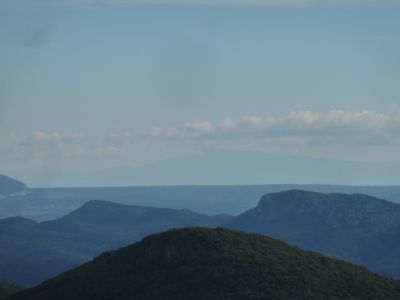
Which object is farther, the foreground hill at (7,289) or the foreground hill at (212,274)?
the foreground hill at (7,289)

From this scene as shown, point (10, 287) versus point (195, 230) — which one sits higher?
point (195, 230)

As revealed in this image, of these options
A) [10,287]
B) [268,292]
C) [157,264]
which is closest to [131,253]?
[157,264]

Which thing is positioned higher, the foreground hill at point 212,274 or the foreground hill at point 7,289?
the foreground hill at point 212,274

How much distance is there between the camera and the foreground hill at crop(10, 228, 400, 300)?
8875 centimetres

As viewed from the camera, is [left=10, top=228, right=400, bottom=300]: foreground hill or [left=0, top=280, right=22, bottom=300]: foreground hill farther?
[left=0, top=280, right=22, bottom=300]: foreground hill

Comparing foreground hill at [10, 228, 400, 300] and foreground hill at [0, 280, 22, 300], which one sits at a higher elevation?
foreground hill at [10, 228, 400, 300]

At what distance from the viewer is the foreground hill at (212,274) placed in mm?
88750

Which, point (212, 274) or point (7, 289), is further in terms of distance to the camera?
point (7, 289)

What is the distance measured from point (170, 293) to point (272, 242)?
60.3ft

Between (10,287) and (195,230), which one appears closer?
(195,230)

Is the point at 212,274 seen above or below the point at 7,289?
above

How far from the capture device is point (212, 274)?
303ft

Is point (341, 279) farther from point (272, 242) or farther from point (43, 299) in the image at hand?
point (43, 299)

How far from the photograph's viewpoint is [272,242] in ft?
344
